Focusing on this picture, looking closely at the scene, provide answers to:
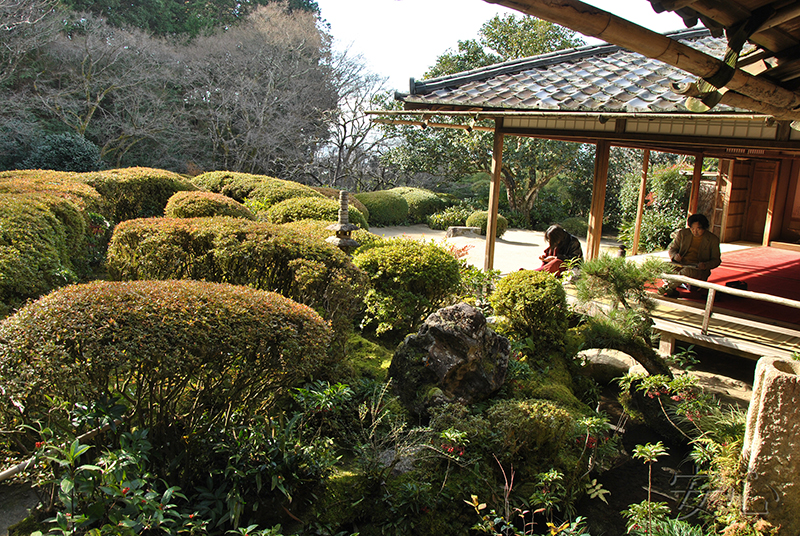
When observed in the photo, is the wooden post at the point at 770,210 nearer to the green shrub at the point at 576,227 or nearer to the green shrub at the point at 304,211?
the green shrub at the point at 576,227

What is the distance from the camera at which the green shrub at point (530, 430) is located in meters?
4.06

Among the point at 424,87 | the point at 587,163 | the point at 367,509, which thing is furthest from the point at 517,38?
the point at 367,509

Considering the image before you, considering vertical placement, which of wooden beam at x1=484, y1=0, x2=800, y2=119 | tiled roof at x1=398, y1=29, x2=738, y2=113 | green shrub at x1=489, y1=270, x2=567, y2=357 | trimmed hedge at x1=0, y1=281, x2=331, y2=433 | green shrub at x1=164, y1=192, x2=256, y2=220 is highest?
tiled roof at x1=398, y1=29, x2=738, y2=113

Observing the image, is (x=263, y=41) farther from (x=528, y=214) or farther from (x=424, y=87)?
(x=424, y=87)

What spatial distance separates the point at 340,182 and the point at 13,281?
62.3 feet

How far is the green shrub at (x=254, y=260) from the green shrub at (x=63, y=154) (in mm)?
12799

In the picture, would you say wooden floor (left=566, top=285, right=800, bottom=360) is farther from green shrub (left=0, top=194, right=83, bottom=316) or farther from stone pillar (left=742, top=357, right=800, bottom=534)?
green shrub (left=0, top=194, right=83, bottom=316)

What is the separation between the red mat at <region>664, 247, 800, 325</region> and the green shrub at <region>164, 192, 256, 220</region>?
6903mm

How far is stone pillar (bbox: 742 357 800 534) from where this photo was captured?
3451 millimetres

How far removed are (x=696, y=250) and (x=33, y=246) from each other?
8.41 meters

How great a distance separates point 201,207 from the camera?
750 centimetres

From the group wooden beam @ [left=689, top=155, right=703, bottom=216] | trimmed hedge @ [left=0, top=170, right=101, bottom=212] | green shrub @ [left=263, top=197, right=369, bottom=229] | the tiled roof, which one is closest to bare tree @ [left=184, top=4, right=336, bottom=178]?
green shrub @ [left=263, top=197, right=369, bottom=229]

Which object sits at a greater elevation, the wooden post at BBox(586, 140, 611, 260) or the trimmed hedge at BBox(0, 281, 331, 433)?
the wooden post at BBox(586, 140, 611, 260)

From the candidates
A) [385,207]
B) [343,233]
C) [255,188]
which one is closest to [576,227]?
[385,207]
